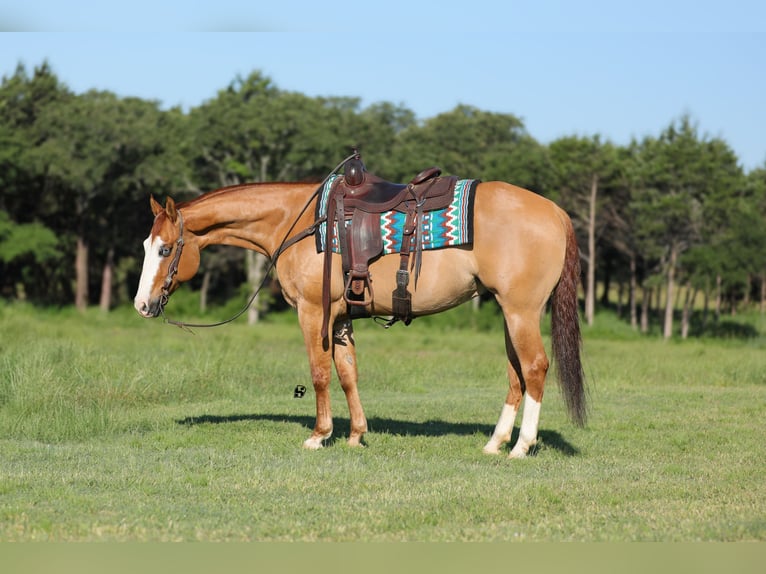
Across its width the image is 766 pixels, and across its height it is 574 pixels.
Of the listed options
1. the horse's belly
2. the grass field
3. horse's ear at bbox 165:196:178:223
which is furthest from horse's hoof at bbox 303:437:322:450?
horse's ear at bbox 165:196:178:223

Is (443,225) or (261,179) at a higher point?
(261,179)

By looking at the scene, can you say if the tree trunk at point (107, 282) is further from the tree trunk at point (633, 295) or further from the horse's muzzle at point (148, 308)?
the horse's muzzle at point (148, 308)

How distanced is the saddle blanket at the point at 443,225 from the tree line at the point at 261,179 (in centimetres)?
Result: 3019

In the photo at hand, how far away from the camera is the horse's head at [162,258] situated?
8.95 metres

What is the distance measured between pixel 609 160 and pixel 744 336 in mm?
10077

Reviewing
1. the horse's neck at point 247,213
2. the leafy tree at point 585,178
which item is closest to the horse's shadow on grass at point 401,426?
the horse's neck at point 247,213

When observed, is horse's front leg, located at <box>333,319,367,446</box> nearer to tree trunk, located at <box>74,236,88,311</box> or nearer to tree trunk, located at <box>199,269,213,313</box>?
tree trunk, located at <box>74,236,88,311</box>

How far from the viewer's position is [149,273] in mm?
8969

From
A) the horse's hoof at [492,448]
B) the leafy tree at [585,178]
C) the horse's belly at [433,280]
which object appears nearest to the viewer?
the horse's belly at [433,280]

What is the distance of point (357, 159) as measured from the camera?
29.2 ft

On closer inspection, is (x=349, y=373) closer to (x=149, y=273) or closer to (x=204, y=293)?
(x=149, y=273)

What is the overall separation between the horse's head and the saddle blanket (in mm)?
1534

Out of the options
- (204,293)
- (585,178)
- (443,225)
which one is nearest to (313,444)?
(443,225)

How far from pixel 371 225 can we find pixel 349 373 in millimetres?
1454
